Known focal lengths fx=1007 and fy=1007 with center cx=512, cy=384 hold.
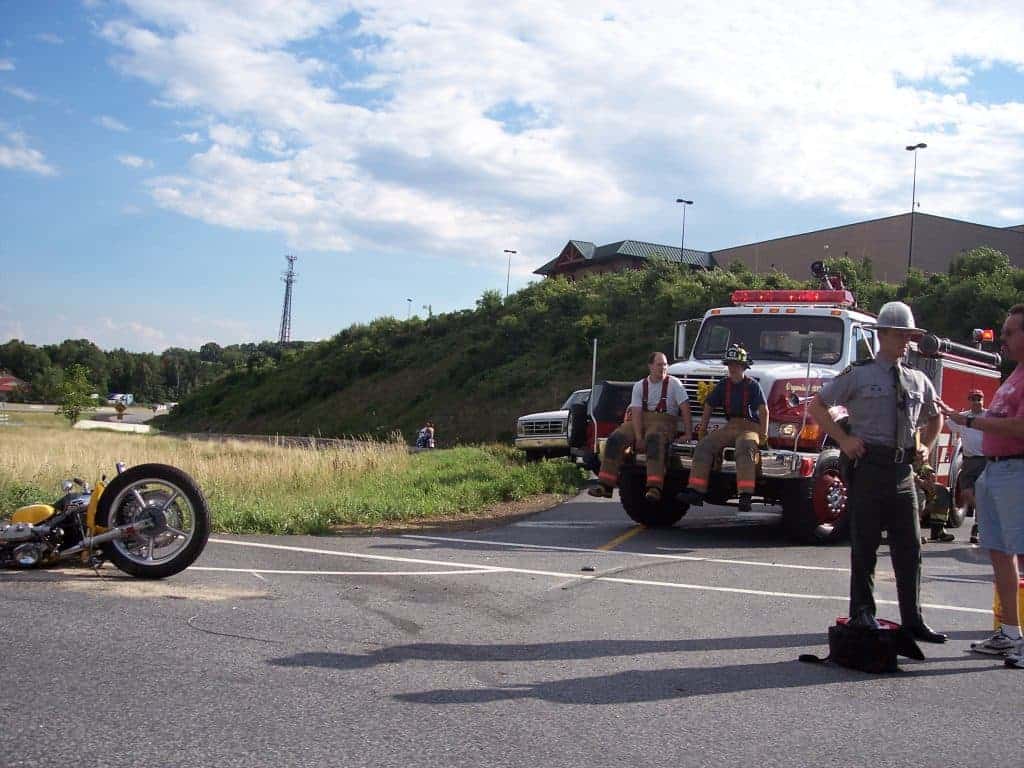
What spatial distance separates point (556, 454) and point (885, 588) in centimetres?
1366

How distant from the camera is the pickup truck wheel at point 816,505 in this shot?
34.0 feet

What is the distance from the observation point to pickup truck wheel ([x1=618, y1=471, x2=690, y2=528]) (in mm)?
11688

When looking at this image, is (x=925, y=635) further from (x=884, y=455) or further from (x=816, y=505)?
(x=816, y=505)

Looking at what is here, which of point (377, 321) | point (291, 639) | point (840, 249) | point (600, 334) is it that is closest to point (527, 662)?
point (291, 639)

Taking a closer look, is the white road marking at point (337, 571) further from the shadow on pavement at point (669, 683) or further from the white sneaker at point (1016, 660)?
the white sneaker at point (1016, 660)

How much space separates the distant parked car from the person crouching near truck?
9.64m

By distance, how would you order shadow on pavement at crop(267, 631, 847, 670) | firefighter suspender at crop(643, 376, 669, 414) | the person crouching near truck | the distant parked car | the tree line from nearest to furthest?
1. shadow on pavement at crop(267, 631, 847, 670)
2. the person crouching near truck
3. firefighter suspender at crop(643, 376, 669, 414)
4. the distant parked car
5. the tree line

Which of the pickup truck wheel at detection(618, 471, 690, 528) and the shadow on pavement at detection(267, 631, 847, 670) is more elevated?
the pickup truck wheel at detection(618, 471, 690, 528)

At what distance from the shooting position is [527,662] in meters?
5.27

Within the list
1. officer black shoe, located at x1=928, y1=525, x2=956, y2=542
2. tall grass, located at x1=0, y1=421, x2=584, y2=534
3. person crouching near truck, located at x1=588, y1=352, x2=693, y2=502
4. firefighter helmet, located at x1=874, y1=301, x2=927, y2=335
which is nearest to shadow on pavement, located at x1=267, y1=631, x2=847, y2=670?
firefighter helmet, located at x1=874, y1=301, x2=927, y2=335

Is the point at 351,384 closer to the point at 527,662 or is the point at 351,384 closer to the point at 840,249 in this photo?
the point at 840,249

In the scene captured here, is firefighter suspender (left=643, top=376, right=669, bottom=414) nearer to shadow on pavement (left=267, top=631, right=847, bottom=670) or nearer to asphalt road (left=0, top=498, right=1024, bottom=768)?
asphalt road (left=0, top=498, right=1024, bottom=768)

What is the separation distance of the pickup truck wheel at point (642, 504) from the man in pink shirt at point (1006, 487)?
5919 millimetres

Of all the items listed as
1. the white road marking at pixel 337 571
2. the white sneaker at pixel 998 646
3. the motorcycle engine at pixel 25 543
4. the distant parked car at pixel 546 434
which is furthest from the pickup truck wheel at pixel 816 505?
the distant parked car at pixel 546 434
